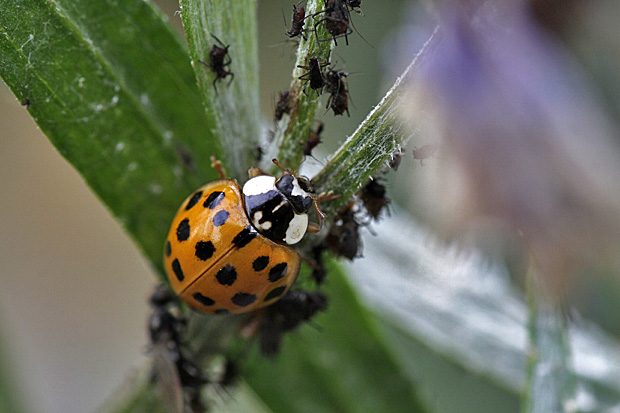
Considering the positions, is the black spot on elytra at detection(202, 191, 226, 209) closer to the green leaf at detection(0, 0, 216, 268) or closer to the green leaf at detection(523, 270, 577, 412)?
the green leaf at detection(0, 0, 216, 268)

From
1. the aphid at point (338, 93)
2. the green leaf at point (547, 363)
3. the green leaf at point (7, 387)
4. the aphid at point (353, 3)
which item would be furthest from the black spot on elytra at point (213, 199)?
the green leaf at point (7, 387)

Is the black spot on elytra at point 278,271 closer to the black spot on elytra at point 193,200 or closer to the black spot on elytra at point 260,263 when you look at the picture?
the black spot on elytra at point 260,263

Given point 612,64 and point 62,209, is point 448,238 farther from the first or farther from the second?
point 62,209

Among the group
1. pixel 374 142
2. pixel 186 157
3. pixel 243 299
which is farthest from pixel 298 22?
pixel 243 299

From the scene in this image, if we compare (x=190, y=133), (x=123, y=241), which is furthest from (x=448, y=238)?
(x=123, y=241)

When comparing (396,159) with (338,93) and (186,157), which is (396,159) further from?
(186,157)

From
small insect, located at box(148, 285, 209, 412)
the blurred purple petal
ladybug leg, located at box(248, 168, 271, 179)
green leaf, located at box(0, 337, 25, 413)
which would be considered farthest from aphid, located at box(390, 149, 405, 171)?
green leaf, located at box(0, 337, 25, 413)
